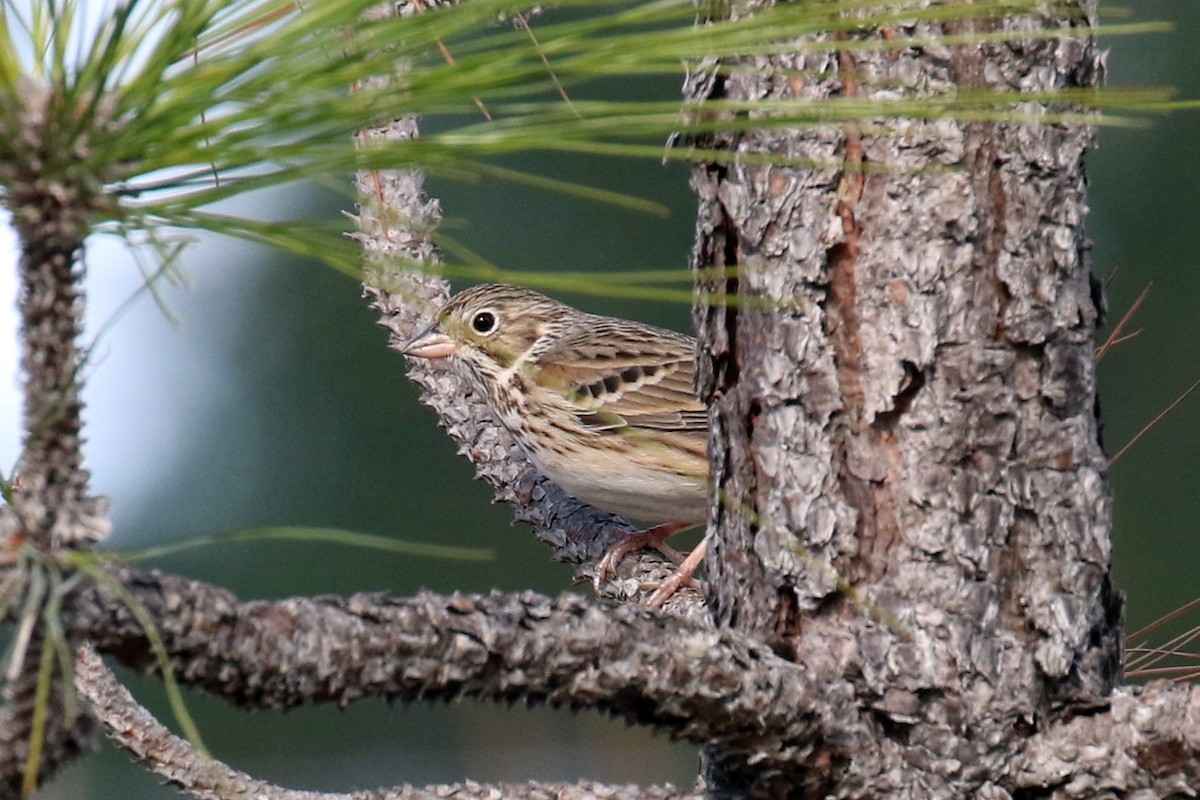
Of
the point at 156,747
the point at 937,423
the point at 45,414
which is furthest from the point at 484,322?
the point at 45,414

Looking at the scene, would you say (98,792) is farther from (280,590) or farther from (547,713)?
(547,713)

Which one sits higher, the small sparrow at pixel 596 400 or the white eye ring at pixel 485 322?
the white eye ring at pixel 485 322

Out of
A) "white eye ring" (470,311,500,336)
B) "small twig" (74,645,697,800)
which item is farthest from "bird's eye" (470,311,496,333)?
"small twig" (74,645,697,800)

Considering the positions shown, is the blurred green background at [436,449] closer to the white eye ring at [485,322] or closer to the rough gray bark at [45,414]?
the white eye ring at [485,322]

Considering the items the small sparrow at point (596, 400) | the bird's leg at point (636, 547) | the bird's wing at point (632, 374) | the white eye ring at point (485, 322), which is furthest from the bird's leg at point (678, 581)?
the white eye ring at point (485, 322)

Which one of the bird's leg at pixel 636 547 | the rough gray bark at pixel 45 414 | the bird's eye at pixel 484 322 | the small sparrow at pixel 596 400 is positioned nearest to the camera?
the rough gray bark at pixel 45 414

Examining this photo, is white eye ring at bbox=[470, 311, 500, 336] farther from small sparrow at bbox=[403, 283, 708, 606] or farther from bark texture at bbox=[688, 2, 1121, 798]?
bark texture at bbox=[688, 2, 1121, 798]
